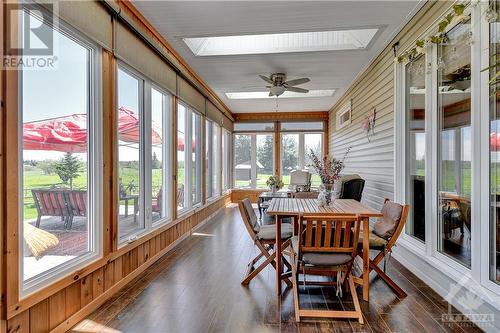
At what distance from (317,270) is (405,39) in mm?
2958

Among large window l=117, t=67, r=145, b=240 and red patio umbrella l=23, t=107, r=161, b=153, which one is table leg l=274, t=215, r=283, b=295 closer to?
large window l=117, t=67, r=145, b=240

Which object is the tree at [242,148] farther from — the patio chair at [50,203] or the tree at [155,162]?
the patio chair at [50,203]

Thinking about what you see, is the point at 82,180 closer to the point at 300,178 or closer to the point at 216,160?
the point at 216,160

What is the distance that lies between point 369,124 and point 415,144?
145 cm

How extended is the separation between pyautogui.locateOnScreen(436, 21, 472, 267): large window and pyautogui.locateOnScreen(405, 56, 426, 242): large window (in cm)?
34

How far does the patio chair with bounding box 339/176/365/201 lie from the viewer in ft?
15.3

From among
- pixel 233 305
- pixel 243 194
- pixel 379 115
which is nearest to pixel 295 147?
pixel 243 194

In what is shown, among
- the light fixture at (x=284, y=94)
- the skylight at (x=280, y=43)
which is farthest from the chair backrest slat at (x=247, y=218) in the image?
the light fixture at (x=284, y=94)

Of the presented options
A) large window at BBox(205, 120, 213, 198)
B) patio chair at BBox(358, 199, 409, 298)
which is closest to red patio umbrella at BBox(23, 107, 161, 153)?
patio chair at BBox(358, 199, 409, 298)

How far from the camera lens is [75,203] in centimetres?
241

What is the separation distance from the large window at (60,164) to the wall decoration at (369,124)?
13.0ft

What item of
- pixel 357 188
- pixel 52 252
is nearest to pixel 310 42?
pixel 357 188

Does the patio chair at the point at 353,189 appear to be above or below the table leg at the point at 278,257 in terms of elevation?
above

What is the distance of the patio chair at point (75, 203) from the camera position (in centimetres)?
234
